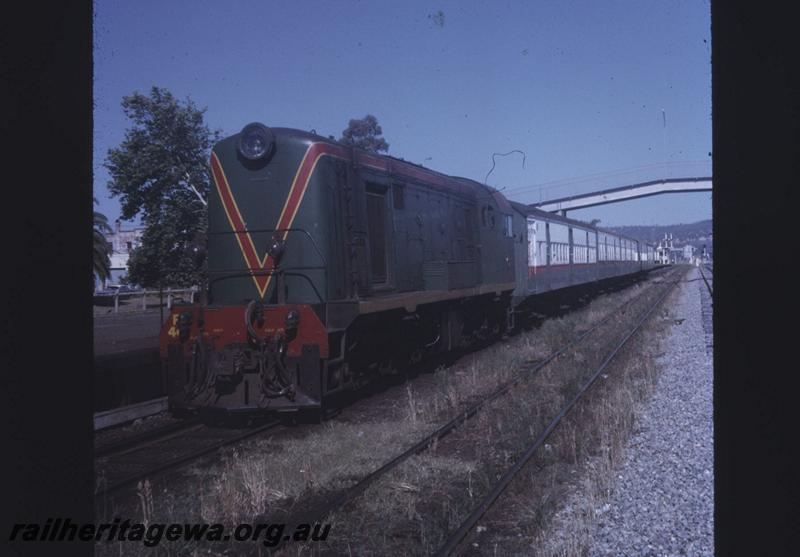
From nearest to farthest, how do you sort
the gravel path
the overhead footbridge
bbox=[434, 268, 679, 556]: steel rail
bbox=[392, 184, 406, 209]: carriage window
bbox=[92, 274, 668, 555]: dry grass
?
bbox=[434, 268, 679, 556]: steel rail, the gravel path, bbox=[92, 274, 668, 555]: dry grass, bbox=[392, 184, 406, 209]: carriage window, the overhead footbridge

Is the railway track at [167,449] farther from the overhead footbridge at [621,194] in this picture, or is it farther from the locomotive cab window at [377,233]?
the overhead footbridge at [621,194]

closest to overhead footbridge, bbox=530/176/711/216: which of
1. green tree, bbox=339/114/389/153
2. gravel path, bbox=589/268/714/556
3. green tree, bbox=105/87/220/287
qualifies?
green tree, bbox=339/114/389/153

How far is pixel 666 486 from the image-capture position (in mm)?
5930

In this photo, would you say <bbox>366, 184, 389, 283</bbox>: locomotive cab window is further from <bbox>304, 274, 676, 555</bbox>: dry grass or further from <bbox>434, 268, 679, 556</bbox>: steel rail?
<bbox>434, 268, 679, 556</bbox>: steel rail

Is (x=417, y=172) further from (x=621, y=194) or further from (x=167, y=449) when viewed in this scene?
(x=621, y=194)

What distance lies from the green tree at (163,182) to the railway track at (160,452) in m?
8.97

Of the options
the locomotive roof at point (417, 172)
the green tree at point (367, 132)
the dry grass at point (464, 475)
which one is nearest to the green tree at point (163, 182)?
the locomotive roof at point (417, 172)

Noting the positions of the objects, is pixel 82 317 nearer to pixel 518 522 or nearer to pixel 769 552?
pixel 769 552

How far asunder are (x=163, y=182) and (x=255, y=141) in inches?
456

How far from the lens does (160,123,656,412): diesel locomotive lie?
8.02 meters

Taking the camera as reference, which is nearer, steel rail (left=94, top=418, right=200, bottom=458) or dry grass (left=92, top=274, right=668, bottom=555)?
dry grass (left=92, top=274, right=668, bottom=555)

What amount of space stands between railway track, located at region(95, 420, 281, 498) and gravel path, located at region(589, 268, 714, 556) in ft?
14.0

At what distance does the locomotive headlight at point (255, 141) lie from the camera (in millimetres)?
8844

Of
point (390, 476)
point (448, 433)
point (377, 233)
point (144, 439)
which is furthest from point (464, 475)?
point (377, 233)
